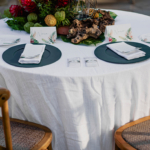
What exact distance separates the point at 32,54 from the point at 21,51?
127mm

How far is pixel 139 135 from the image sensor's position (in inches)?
37.7

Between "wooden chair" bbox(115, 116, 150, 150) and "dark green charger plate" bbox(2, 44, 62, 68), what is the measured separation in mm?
528

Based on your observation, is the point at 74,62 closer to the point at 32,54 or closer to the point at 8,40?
the point at 32,54

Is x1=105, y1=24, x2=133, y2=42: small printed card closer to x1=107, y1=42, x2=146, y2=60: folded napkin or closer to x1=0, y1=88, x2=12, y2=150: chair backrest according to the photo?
x1=107, y1=42, x2=146, y2=60: folded napkin

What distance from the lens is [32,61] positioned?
1024 mm

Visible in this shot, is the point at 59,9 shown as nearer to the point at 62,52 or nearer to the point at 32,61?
the point at 62,52

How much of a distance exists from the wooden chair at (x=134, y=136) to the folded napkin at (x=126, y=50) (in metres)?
0.36

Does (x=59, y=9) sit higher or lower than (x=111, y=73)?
higher

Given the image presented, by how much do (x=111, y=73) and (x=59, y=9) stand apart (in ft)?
2.14

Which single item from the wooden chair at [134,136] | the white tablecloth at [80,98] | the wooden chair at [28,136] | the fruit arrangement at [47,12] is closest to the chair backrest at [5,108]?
the wooden chair at [28,136]

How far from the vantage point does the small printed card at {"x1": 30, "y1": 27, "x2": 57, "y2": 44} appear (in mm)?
1282

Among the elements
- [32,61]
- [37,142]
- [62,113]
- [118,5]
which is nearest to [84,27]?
[32,61]

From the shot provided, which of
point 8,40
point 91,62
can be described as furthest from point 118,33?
point 8,40

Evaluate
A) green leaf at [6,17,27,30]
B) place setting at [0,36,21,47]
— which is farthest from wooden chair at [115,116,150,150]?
green leaf at [6,17,27,30]
